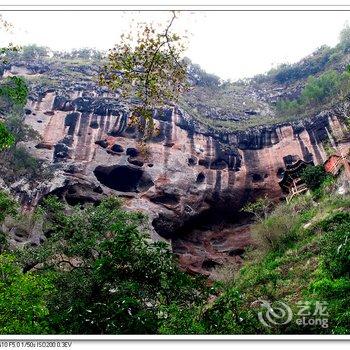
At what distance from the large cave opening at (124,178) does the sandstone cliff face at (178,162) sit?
2.9 inches

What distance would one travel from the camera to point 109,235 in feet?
61.5

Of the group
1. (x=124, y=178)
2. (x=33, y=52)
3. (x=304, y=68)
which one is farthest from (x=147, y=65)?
(x=304, y=68)

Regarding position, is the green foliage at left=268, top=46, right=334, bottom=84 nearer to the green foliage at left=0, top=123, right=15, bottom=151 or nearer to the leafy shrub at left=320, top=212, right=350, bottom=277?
the leafy shrub at left=320, top=212, right=350, bottom=277

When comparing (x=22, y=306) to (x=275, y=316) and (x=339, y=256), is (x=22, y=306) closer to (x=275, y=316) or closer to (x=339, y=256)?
(x=275, y=316)

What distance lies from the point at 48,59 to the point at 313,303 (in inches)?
1592

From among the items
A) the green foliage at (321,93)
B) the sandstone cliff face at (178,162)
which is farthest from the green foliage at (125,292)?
the green foliage at (321,93)

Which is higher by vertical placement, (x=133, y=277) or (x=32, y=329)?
(x=133, y=277)

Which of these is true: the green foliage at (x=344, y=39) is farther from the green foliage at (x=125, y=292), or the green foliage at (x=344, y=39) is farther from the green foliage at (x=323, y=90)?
the green foliage at (x=125, y=292)

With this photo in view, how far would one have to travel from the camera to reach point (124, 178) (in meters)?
35.9

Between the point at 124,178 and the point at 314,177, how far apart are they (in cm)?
1377

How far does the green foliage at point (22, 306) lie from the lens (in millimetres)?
9891

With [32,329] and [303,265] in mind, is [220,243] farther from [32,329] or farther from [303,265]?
[32,329]

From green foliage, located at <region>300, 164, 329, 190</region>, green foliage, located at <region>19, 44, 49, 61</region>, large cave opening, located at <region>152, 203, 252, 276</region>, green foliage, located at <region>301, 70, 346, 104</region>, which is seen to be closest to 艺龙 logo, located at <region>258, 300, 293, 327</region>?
large cave opening, located at <region>152, 203, 252, 276</region>
